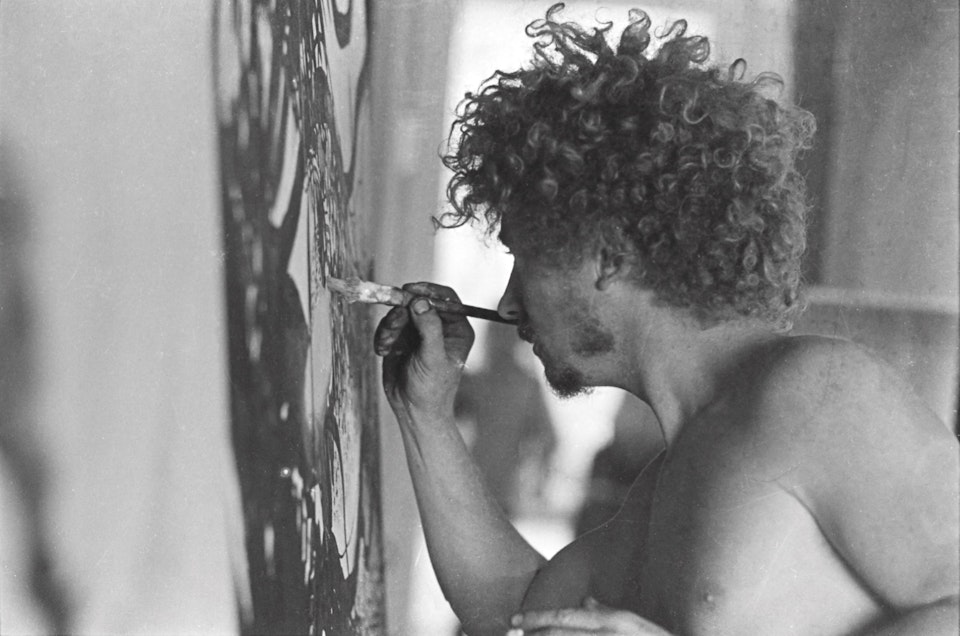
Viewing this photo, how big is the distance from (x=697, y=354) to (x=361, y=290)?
376mm

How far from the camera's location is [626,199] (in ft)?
3.20

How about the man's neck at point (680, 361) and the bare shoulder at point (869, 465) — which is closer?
the bare shoulder at point (869, 465)

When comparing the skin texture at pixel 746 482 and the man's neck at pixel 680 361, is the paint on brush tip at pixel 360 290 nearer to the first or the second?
the skin texture at pixel 746 482

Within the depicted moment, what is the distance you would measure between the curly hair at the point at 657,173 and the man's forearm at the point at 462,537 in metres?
0.35

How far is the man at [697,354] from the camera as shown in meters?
0.80

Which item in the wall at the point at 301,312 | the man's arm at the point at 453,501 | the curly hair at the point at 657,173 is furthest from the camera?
the man's arm at the point at 453,501

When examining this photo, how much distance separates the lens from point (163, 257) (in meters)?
0.78

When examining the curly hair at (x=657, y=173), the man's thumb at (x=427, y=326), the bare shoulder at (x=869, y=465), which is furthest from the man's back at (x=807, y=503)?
the man's thumb at (x=427, y=326)

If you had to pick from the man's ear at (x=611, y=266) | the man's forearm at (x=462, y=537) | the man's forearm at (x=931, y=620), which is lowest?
the man's forearm at (x=462, y=537)

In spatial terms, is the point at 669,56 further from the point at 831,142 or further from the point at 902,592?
Result: the point at 902,592

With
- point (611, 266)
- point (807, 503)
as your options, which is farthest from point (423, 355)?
point (807, 503)

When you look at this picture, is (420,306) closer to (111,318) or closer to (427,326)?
(427,326)

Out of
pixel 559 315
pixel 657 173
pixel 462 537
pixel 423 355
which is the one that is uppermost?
pixel 657 173

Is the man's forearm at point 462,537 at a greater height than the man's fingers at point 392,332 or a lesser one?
lesser
